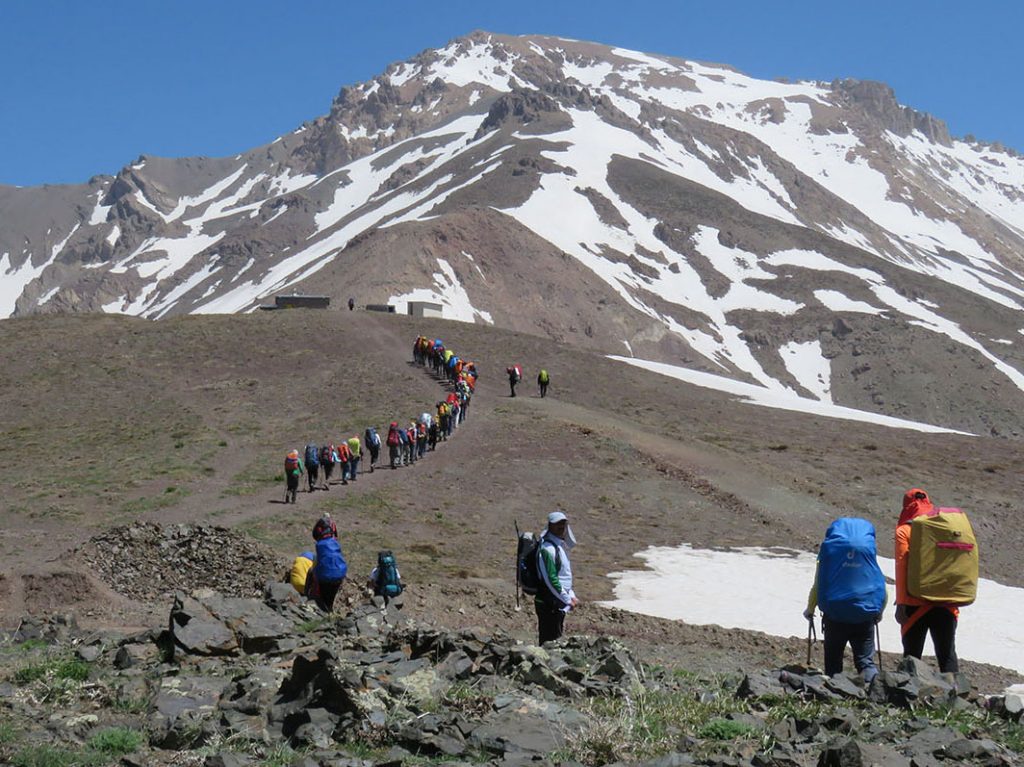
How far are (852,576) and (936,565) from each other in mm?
851

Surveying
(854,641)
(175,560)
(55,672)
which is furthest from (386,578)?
(854,641)

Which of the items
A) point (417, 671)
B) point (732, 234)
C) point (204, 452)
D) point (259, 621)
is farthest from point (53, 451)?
point (732, 234)

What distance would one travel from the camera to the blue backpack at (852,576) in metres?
10.3

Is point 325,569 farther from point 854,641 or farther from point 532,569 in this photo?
point 854,641

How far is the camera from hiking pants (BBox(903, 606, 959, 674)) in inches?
421

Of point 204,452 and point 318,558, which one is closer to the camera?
point 318,558

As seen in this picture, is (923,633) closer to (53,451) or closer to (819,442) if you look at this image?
(53,451)

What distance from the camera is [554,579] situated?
39.9 ft

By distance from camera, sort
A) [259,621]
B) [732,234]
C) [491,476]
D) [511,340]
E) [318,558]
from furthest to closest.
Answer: [732,234]
[511,340]
[491,476]
[318,558]
[259,621]

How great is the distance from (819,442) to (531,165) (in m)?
133

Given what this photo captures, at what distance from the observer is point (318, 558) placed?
1448 cm

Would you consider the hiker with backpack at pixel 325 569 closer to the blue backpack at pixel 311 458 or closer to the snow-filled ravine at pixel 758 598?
the snow-filled ravine at pixel 758 598

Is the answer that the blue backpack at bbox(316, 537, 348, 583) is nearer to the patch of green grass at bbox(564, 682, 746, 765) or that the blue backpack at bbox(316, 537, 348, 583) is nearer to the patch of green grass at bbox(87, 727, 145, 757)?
the patch of green grass at bbox(564, 682, 746, 765)

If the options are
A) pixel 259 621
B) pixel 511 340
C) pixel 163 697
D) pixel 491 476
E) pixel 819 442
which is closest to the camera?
pixel 163 697
